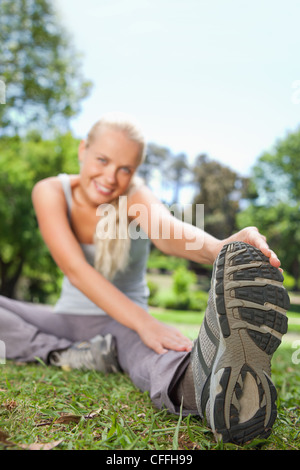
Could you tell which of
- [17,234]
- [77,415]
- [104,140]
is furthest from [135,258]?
[17,234]

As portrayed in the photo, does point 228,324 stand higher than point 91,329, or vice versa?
point 228,324

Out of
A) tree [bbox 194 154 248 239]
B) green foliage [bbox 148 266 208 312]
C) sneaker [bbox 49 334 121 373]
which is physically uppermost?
tree [bbox 194 154 248 239]

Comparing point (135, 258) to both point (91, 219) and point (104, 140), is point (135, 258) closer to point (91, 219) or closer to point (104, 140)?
point (91, 219)

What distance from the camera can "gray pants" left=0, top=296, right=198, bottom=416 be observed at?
1.58 metres

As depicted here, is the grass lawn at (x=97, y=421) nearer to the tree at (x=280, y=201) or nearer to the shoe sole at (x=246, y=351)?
the shoe sole at (x=246, y=351)

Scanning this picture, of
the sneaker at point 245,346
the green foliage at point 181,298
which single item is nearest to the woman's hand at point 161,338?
the sneaker at point 245,346

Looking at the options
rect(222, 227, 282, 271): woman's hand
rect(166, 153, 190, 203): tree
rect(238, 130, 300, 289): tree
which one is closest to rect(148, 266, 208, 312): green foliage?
rect(238, 130, 300, 289): tree

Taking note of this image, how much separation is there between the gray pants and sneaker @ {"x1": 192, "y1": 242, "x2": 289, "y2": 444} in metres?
0.52

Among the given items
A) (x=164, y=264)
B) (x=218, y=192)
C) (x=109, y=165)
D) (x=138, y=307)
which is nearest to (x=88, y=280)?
(x=138, y=307)

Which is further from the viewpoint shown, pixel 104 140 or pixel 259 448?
pixel 104 140

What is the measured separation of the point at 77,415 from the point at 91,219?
1.15 m

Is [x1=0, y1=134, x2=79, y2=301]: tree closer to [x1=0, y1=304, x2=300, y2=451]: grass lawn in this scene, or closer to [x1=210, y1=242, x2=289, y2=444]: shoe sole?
[x1=0, y1=304, x2=300, y2=451]: grass lawn

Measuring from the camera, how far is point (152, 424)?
3.52ft
